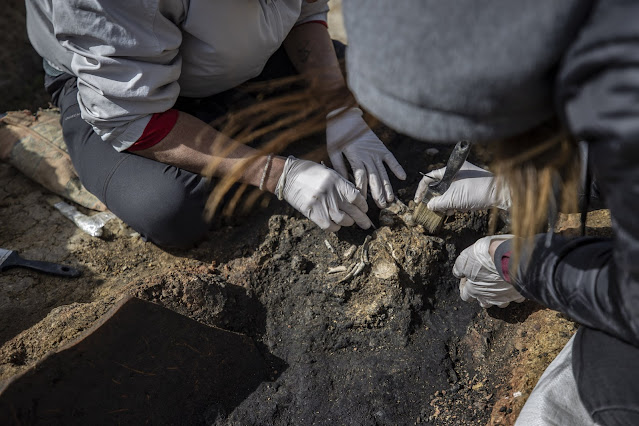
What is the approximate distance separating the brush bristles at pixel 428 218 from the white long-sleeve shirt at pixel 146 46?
2.74 feet

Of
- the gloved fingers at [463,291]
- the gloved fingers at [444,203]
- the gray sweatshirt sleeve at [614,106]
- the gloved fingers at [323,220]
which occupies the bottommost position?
the gloved fingers at [463,291]

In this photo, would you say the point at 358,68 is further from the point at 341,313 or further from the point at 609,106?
the point at 341,313

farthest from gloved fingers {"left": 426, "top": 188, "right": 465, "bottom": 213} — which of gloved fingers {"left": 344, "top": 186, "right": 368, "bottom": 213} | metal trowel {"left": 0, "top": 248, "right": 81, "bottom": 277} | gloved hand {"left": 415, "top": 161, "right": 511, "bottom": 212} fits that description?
metal trowel {"left": 0, "top": 248, "right": 81, "bottom": 277}

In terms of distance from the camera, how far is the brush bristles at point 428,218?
1628 mm

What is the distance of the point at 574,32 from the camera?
0.60 m

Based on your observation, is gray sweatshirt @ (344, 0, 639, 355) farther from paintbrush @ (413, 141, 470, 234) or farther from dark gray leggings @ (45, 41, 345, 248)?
dark gray leggings @ (45, 41, 345, 248)

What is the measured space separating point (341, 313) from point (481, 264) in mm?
484

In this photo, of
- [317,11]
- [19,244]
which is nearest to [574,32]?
[317,11]

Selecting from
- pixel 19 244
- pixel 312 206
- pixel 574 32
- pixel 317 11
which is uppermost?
pixel 574 32

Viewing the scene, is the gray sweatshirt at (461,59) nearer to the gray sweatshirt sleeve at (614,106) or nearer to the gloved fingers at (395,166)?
the gray sweatshirt sleeve at (614,106)

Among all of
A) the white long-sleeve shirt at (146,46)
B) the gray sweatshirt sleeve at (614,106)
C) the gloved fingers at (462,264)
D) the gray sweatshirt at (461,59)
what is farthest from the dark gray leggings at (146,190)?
the gray sweatshirt sleeve at (614,106)

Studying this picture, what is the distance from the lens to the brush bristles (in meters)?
1.63

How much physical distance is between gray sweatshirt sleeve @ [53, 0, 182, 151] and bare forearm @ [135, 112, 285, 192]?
101mm

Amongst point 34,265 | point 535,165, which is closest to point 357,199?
point 535,165
